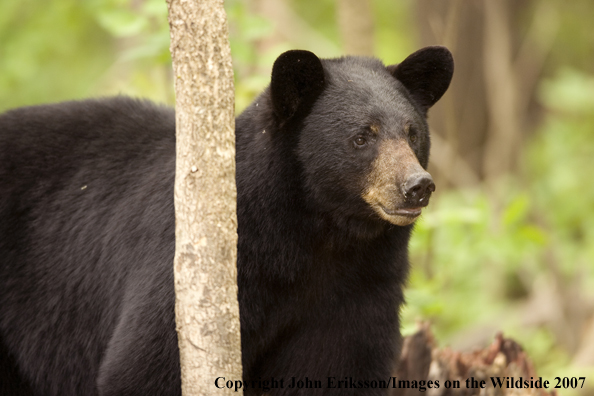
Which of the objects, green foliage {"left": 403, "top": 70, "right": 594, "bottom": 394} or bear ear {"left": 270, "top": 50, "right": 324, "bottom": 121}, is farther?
green foliage {"left": 403, "top": 70, "right": 594, "bottom": 394}

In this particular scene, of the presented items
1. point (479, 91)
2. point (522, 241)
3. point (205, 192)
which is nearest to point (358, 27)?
point (522, 241)

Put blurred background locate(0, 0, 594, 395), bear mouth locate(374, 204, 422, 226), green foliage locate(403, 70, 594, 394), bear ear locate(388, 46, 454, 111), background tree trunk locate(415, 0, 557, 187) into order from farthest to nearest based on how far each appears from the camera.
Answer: background tree trunk locate(415, 0, 557, 187)
blurred background locate(0, 0, 594, 395)
green foliage locate(403, 70, 594, 394)
bear ear locate(388, 46, 454, 111)
bear mouth locate(374, 204, 422, 226)

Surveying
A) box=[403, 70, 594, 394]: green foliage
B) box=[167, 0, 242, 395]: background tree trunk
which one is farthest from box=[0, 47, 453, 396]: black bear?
box=[403, 70, 594, 394]: green foliage

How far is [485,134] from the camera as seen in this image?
801cm

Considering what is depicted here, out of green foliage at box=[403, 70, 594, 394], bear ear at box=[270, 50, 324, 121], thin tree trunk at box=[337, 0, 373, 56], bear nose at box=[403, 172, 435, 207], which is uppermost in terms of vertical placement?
thin tree trunk at box=[337, 0, 373, 56]

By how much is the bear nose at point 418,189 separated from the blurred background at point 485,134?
67.1 inches

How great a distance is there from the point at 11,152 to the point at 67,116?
34 cm

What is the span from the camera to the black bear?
3.04 m

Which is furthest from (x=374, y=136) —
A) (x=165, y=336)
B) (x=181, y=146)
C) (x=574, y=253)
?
(x=574, y=253)

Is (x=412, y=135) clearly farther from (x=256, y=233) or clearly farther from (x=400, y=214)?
(x=256, y=233)

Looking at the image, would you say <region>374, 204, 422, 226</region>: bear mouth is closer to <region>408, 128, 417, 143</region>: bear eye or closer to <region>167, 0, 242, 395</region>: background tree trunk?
<region>408, 128, 417, 143</region>: bear eye

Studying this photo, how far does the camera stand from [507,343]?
389cm

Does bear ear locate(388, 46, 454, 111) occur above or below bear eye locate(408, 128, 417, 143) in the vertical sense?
above

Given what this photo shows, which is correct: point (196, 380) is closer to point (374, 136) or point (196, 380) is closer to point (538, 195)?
point (374, 136)
